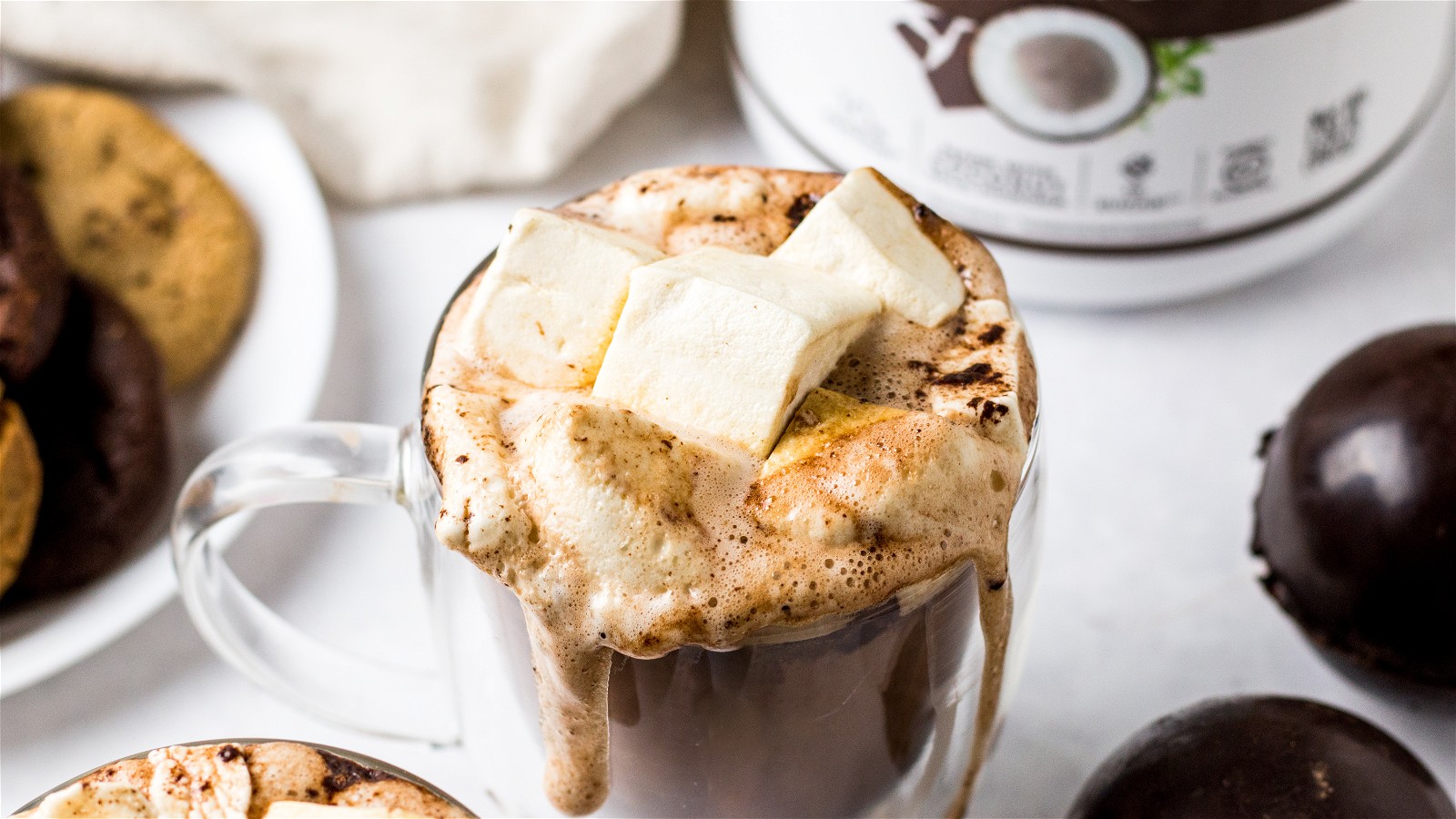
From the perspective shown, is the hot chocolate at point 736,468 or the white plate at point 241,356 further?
the white plate at point 241,356

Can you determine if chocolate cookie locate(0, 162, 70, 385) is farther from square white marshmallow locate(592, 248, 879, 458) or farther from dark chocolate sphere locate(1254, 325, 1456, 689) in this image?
dark chocolate sphere locate(1254, 325, 1456, 689)

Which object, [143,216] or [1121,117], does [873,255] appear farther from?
[143,216]

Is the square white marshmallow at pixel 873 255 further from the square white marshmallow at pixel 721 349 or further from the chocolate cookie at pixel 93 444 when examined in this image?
the chocolate cookie at pixel 93 444

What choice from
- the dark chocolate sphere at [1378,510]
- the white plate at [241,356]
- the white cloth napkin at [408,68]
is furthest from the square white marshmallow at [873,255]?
the white cloth napkin at [408,68]

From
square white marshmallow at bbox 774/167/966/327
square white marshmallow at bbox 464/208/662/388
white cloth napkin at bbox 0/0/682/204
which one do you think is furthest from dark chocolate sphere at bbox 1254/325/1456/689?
white cloth napkin at bbox 0/0/682/204

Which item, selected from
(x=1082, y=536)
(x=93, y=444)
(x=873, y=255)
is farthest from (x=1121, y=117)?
(x=93, y=444)

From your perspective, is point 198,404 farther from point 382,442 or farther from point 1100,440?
point 1100,440
